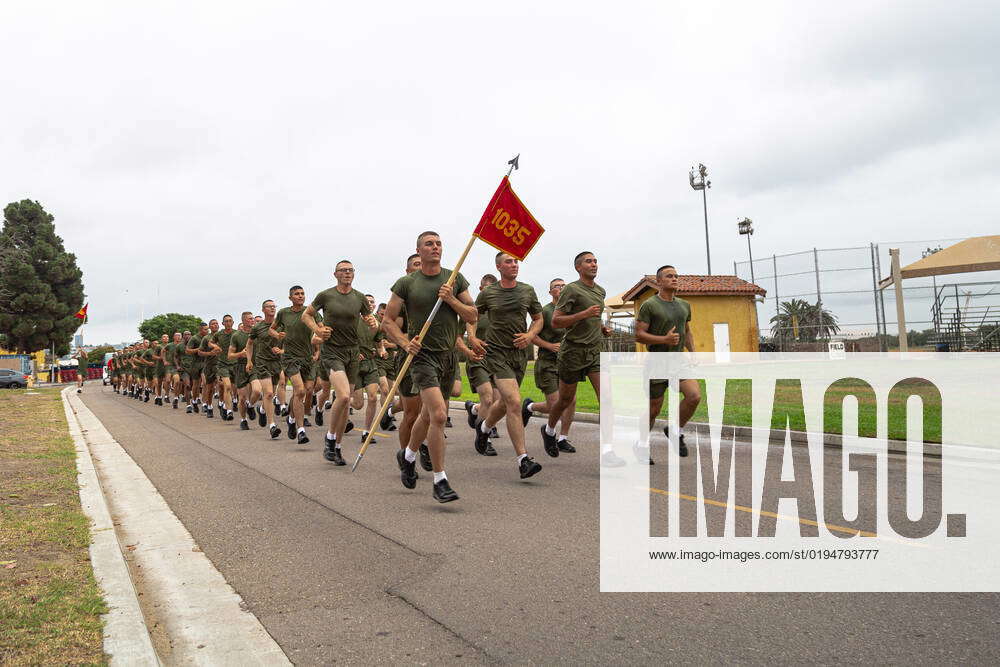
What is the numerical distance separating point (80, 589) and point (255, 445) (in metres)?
7.11

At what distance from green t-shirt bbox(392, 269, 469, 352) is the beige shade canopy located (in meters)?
16.3

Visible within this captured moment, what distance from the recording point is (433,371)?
627cm

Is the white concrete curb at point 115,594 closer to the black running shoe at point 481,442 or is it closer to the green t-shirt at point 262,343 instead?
the black running shoe at point 481,442

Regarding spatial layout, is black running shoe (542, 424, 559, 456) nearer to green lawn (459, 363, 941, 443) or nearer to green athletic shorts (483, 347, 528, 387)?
green athletic shorts (483, 347, 528, 387)

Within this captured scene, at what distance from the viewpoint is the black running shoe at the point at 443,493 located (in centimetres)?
591

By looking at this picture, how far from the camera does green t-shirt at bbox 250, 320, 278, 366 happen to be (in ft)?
41.7

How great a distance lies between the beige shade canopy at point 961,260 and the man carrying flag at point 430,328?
16.2 meters

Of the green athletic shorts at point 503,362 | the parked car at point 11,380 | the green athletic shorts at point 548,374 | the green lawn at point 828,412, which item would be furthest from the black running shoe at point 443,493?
the parked car at point 11,380

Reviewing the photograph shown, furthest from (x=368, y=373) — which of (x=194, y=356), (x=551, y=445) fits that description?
(x=194, y=356)

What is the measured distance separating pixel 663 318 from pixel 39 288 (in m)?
66.0

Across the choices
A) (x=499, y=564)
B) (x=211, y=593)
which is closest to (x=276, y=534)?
(x=211, y=593)

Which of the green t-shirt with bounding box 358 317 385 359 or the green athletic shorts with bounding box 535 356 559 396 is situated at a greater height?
the green t-shirt with bounding box 358 317 385 359

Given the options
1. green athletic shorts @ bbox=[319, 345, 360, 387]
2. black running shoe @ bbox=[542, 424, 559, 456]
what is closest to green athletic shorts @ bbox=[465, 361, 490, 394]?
black running shoe @ bbox=[542, 424, 559, 456]

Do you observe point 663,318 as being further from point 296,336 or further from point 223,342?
point 223,342
